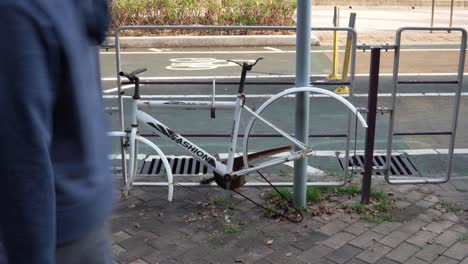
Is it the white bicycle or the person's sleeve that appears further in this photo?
the white bicycle

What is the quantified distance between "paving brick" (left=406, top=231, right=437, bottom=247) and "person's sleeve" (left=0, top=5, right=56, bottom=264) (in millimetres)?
3025

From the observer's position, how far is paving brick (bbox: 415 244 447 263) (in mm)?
3509

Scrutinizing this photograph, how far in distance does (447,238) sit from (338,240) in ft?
2.44

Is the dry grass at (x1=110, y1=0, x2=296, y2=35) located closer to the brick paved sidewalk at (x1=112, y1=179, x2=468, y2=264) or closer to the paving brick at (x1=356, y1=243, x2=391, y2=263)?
the brick paved sidewalk at (x1=112, y1=179, x2=468, y2=264)

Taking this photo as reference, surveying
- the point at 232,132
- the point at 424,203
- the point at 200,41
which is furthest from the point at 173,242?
the point at 200,41

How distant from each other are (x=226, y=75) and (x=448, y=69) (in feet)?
13.6

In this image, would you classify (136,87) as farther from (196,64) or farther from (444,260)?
(196,64)

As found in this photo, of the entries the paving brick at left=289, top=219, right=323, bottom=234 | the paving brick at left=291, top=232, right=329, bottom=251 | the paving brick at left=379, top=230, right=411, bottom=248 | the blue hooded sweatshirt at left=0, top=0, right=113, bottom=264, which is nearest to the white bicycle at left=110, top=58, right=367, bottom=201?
the paving brick at left=289, top=219, right=323, bottom=234

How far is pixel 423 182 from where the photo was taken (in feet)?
15.3

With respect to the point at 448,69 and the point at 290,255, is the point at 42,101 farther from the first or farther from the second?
the point at 448,69

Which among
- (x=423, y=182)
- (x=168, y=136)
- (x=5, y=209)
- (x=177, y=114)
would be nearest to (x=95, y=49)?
(x=5, y=209)

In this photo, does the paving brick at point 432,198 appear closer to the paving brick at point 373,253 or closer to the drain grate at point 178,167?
the paving brick at point 373,253

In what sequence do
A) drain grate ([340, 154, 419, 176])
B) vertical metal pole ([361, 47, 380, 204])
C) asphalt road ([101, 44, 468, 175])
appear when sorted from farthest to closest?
asphalt road ([101, 44, 468, 175]), drain grate ([340, 154, 419, 176]), vertical metal pole ([361, 47, 380, 204])

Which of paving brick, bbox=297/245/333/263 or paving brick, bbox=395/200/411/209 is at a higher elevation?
paving brick, bbox=395/200/411/209
